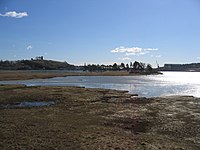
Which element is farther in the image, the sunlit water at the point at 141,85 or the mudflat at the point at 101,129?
the sunlit water at the point at 141,85

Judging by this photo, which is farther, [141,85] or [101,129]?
[141,85]

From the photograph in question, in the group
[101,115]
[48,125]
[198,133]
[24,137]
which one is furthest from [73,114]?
[198,133]

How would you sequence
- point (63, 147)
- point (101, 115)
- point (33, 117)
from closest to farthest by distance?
point (63, 147)
point (33, 117)
point (101, 115)

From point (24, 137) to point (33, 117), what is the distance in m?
9.49

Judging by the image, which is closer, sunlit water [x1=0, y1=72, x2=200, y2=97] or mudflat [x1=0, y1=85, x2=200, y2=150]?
mudflat [x1=0, y1=85, x2=200, y2=150]

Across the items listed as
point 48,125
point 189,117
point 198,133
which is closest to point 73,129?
point 48,125

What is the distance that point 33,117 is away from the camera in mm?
30500

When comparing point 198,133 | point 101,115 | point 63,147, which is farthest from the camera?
point 101,115

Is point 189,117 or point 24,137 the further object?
point 189,117

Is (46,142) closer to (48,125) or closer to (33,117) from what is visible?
(48,125)

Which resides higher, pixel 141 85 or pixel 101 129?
pixel 101 129

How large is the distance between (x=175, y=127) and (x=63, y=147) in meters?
13.2

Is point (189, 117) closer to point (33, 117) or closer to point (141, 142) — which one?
point (141, 142)

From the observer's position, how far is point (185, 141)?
21969mm
